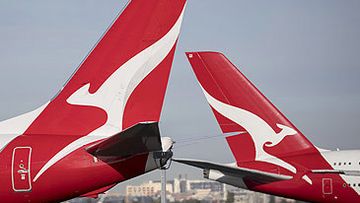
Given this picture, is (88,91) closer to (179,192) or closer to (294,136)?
(294,136)

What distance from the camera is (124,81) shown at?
51.7ft

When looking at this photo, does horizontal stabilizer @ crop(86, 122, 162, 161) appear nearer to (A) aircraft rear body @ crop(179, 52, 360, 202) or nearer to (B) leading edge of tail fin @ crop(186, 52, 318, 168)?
(A) aircraft rear body @ crop(179, 52, 360, 202)

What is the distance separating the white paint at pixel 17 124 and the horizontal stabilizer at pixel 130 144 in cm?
193

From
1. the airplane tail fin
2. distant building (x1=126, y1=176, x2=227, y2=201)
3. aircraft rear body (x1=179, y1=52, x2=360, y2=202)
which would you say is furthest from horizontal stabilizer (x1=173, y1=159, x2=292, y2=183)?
the airplane tail fin

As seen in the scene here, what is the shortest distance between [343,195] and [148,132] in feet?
51.4

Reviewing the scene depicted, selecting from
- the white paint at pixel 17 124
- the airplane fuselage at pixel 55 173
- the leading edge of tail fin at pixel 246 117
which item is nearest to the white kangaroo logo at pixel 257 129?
the leading edge of tail fin at pixel 246 117

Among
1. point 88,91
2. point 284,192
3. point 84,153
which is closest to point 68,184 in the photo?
point 84,153

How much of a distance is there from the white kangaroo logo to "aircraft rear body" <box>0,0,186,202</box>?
13.3 meters

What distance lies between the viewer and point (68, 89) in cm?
1616

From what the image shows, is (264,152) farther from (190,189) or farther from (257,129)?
(190,189)

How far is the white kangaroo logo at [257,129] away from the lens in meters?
28.7

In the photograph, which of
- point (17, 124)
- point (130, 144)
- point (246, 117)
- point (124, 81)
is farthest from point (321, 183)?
point (130, 144)

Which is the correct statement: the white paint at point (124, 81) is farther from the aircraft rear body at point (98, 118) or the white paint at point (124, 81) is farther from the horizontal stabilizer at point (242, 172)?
A: the horizontal stabilizer at point (242, 172)

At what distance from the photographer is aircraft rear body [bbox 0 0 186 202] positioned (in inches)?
578
